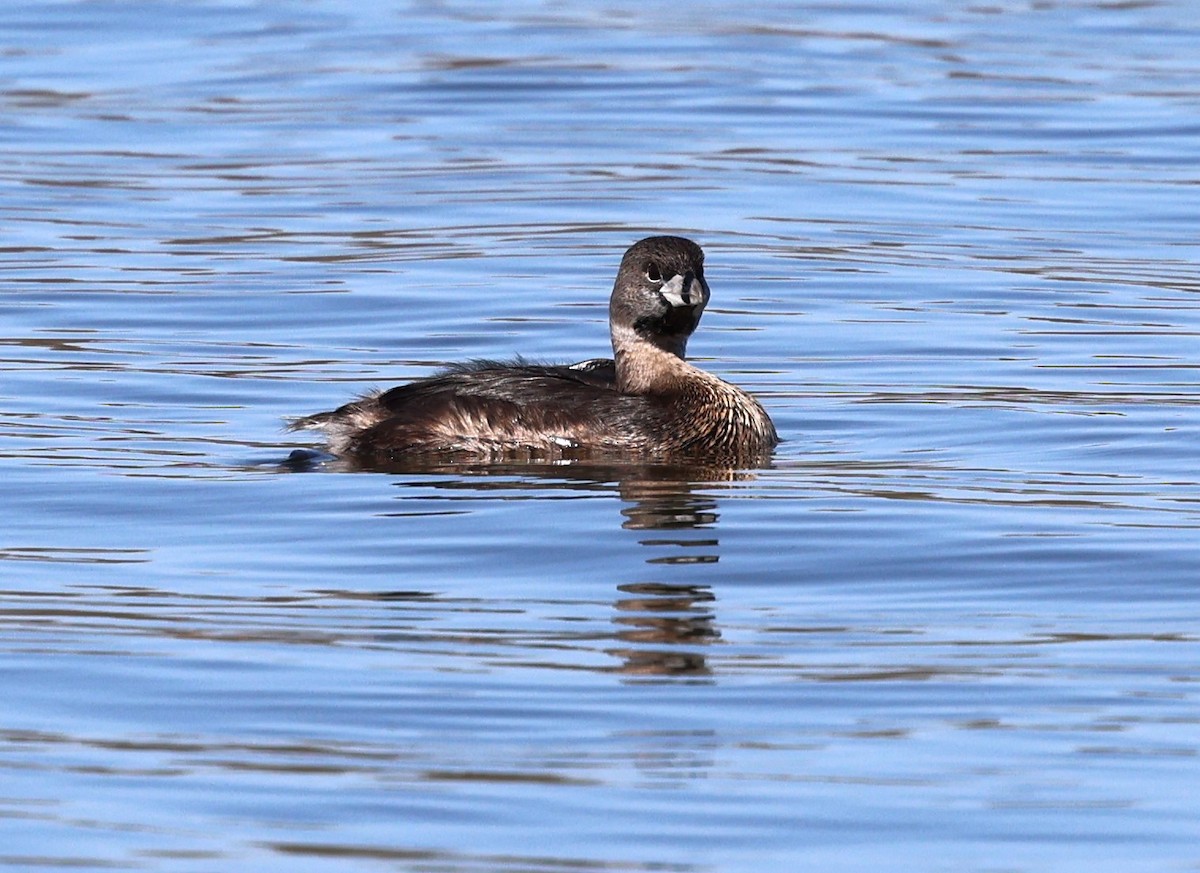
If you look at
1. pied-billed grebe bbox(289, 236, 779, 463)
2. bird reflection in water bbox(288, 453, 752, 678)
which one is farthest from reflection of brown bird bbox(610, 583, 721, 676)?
pied-billed grebe bbox(289, 236, 779, 463)

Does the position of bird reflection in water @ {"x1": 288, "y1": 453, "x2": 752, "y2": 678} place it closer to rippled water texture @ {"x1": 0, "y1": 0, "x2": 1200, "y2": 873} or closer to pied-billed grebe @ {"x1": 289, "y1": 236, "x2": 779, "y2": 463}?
rippled water texture @ {"x1": 0, "y1": 0, "x2": 1200, "y2": 873}

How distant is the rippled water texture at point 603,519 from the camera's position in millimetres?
6684

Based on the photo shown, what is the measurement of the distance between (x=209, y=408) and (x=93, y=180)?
1004cm

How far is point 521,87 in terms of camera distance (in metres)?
28.1

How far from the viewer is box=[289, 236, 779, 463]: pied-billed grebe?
464 inches

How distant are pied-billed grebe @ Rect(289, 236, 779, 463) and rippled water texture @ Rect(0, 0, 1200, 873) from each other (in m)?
0.31

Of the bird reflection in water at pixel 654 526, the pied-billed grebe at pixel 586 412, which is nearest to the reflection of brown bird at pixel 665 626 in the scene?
the bird reflection in water at pixel 654 526

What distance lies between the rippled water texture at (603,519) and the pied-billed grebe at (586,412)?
0.31 metres

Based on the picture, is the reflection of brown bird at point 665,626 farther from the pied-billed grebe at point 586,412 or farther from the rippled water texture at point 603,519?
the pied-billed grebe at point 586,412

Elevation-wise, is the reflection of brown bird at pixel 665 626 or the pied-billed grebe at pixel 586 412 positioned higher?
the pied-billed grebe at pixel 586 412

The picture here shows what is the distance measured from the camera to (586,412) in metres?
11.9

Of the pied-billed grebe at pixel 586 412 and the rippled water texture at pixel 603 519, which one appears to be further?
the pied-billed grebe at pixel 586 412

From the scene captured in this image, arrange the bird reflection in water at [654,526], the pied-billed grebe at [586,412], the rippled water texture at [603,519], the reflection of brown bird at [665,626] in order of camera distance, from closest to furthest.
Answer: the rippled water texture at [603,519] → the reflection of brown bird at [665,626] → the bird reflection in water at [654,526] → the pied-billed grebe at [586,412]

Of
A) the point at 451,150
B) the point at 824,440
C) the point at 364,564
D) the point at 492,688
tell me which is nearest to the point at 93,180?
the point at 451,150
